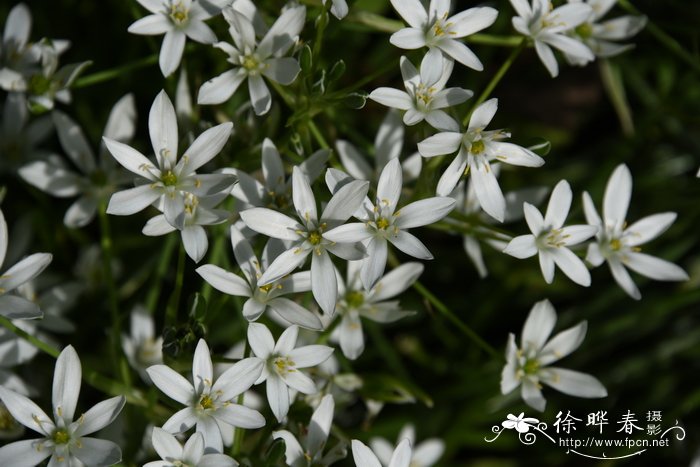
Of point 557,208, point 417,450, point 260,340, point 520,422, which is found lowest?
point 417,450

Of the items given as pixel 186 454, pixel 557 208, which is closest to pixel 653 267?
pixel 557 208

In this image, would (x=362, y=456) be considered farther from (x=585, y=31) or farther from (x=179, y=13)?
(x=585, y=31)

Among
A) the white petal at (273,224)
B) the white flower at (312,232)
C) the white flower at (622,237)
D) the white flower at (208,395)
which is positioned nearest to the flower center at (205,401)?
the white flower at (208,395)

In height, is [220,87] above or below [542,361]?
above

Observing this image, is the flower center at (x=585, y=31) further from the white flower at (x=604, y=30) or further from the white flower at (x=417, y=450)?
the white flower at (x=417, y=450)

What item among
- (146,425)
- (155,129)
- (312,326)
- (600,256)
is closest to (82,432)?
(146,425)

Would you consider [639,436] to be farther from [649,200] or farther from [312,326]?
[312,326]
